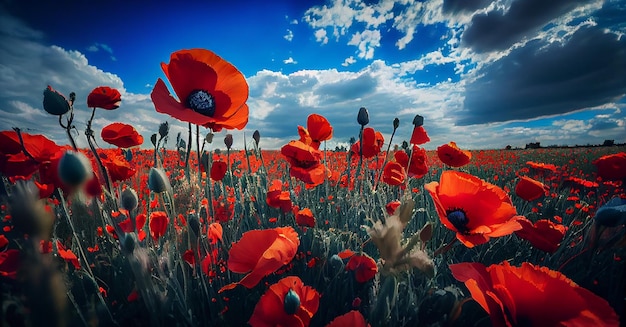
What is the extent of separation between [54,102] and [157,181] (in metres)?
0.56

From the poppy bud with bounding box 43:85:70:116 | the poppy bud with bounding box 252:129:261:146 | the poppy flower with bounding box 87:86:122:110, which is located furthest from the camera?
the poppy bud with bounding box 252:129:261:146

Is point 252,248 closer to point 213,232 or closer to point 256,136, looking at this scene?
point 213,232

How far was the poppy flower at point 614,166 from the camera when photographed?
2516mm

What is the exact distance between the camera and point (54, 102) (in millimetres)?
1171

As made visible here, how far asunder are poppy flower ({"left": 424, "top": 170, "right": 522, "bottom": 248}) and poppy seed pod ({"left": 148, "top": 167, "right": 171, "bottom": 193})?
98 centimetres

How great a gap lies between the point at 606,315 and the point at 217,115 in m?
1.45

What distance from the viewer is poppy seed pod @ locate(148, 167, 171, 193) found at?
107 cm

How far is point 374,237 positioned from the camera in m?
0.70

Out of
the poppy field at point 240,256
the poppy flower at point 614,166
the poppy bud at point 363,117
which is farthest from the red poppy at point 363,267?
the poppy flower at point 614,166

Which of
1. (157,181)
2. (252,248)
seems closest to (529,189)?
(252,248)

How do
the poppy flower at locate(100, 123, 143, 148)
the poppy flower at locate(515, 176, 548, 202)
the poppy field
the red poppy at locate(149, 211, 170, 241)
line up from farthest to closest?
the poppy flower at locate(515, 176, 548, 202)
the poppy flower at locate(100, 123, 143, 148)
the red poppy at locate(149, 211, 170, 241)
the poppy field

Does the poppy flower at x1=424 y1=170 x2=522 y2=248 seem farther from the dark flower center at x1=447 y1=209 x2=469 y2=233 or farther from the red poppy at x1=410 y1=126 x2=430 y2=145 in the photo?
the red poppy at x1=410 y1=126 x2=430 y2=145

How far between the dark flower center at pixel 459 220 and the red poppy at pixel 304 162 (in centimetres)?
84

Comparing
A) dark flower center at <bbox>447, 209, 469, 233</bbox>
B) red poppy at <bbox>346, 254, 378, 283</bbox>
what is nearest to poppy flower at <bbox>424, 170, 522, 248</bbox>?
dark flower center at <bbox>447, 209, 469, 233</bbox>
